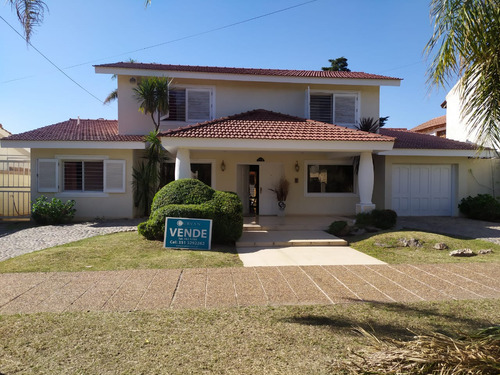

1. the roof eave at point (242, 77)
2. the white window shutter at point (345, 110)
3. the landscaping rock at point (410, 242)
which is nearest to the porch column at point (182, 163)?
the roof eave at point (242, 77)

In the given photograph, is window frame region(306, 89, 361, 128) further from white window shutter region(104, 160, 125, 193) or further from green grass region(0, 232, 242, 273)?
green grass region(0, 232, 242, 273)

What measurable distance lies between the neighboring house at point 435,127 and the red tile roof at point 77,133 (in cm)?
2049

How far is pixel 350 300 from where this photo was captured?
16.4ft

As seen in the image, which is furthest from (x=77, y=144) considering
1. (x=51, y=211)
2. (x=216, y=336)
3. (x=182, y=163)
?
(x=216, y=336)

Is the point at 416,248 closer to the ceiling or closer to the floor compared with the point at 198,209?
closer to the floor

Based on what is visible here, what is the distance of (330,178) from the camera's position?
1527 centimetres

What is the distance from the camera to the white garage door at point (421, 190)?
14.7m

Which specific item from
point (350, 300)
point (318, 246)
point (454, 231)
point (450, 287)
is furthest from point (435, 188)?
point (350, 300)

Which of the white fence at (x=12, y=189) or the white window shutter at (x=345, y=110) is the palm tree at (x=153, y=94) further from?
the white window shutter at (x=345, y=110)

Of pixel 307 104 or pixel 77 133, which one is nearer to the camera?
pixel 77 133

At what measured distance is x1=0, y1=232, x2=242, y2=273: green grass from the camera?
268 inches

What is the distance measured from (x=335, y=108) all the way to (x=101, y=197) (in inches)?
404

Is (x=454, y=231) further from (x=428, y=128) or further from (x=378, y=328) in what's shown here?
(x=428, y=128)

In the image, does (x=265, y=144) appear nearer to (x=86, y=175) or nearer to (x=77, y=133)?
(x=86, y=175)
